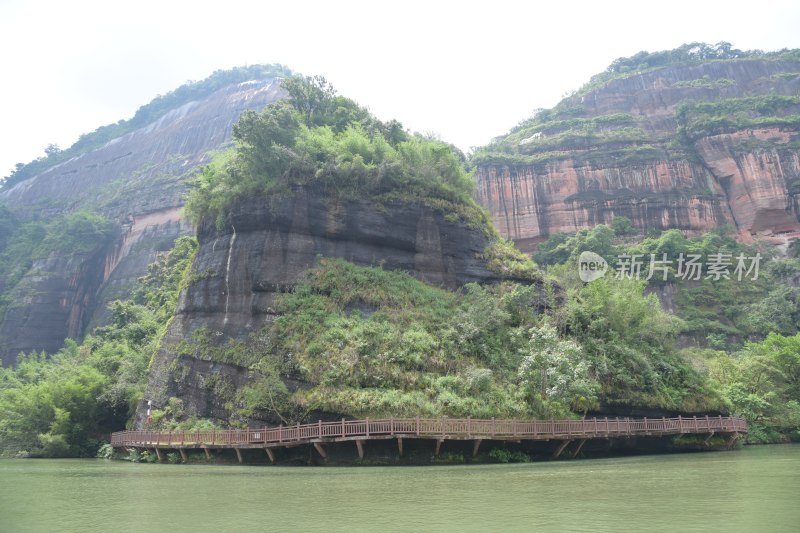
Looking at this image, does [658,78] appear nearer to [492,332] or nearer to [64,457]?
[492,332]

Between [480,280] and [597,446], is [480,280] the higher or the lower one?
the higher one

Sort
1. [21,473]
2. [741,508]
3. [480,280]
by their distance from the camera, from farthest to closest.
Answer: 1. [480,280]
2. [21,473]
3. [741,508]

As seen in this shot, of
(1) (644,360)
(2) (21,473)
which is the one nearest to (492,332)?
(1) (644,360)

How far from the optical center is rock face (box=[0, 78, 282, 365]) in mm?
67438

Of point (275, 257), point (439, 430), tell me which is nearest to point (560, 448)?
point (439, 430)

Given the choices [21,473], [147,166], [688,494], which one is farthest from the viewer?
[147,166]

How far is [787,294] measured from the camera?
4700 cm

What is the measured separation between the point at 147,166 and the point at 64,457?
2771 inches

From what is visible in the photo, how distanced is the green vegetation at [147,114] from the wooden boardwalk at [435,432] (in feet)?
308

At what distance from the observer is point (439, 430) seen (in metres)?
19.0

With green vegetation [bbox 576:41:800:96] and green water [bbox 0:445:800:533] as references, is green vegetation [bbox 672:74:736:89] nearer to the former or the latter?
green vegetation [bbox 576:41:800:96]

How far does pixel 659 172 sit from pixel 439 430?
5670 cm

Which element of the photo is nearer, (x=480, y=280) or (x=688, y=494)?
(x=688, y=494)

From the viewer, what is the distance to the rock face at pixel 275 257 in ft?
Answer: 86.2
